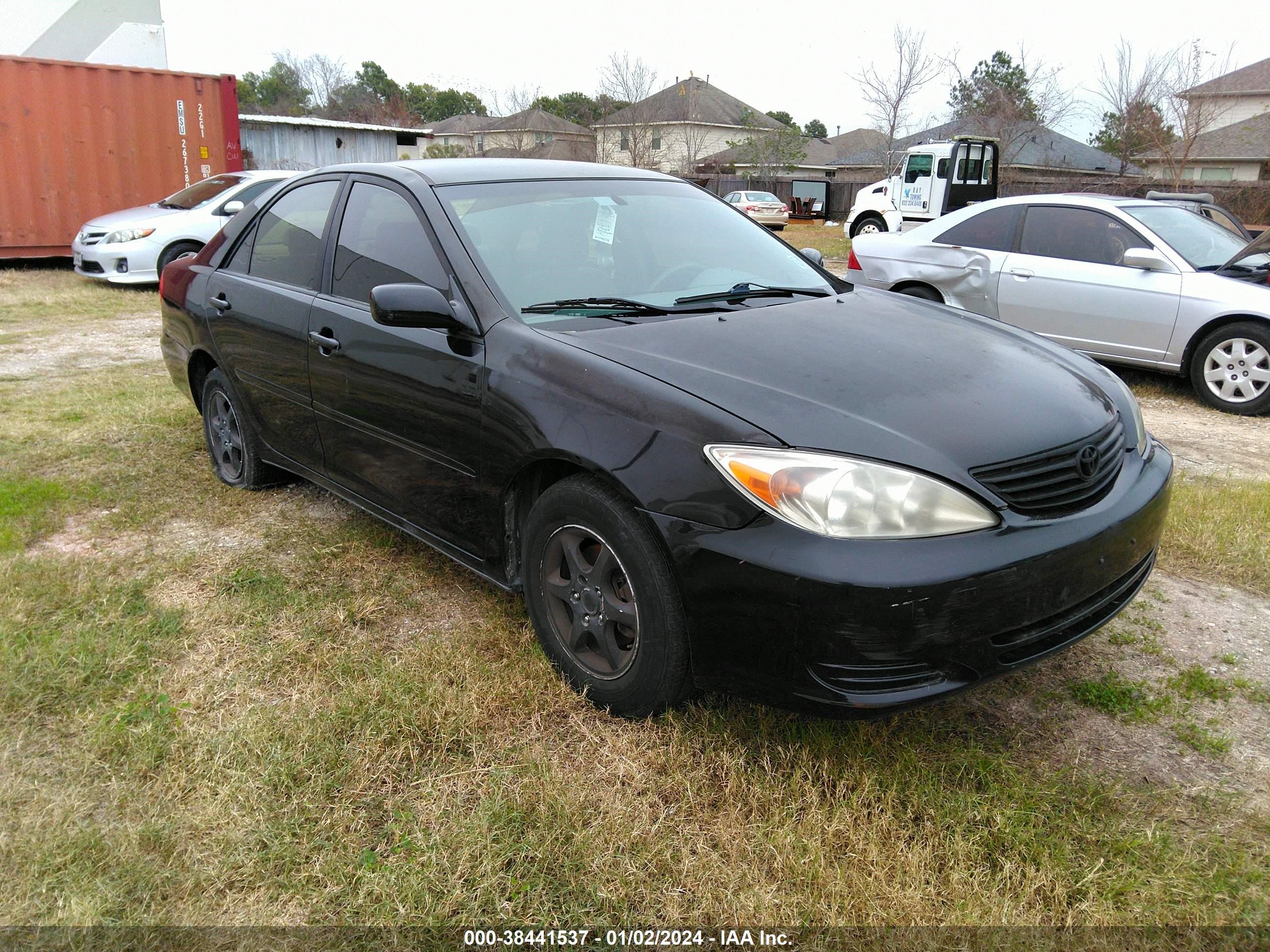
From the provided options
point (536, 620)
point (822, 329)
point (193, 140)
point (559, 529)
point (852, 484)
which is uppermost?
point (193, 140)

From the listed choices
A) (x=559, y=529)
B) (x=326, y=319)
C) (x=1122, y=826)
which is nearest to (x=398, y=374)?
(x=326, y=319)

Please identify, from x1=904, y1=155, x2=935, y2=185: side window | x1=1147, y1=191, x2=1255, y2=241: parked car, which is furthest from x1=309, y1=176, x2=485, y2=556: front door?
x1=904, y1=155, x2=935, y2=185: side window

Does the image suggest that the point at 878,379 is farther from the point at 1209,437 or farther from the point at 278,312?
the point at 1209,437

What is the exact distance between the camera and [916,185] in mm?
20609

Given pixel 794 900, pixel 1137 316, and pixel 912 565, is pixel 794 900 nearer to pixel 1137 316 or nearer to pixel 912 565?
pixel 912 565

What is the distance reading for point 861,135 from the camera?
6469 centimetres

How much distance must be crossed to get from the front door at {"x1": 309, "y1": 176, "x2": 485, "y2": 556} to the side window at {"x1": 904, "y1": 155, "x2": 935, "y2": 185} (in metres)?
19.3

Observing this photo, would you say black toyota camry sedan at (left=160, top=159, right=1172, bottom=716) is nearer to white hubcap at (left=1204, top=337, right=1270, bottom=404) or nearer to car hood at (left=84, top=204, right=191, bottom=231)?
white hubcap at (left=1204, top=337, right=1270, bottom=404)

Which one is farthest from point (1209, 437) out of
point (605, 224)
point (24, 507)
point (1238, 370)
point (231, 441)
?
point (24, 507)

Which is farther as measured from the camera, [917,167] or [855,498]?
[917,167]

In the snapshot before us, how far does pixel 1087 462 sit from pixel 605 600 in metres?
1.37

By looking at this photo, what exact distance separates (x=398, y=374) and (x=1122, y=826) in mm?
2520

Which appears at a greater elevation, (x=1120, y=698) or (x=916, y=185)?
(x=916, y=185)

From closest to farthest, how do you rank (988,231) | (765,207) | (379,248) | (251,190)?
(379,248)
(988,231)
(251,190)
(765,207)
